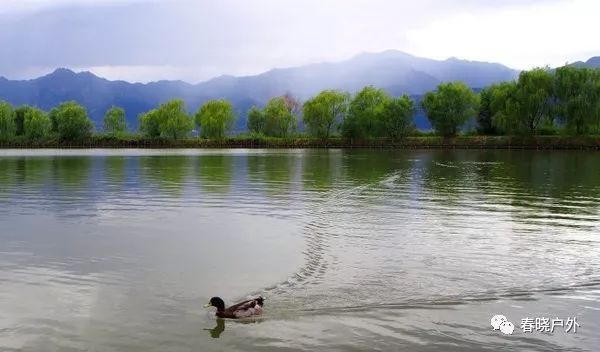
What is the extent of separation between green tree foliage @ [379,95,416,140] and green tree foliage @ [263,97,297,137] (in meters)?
33.8

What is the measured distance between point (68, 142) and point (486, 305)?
6331 inches

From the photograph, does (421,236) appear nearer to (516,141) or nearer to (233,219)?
(233,219)

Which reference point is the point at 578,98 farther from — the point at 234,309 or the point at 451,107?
the point at 234,309

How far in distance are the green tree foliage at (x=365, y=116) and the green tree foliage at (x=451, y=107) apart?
1198cm

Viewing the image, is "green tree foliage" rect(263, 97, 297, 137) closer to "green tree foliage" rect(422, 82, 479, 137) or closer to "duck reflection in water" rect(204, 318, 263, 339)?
"green tree foliage" rect(422, 82, 479, 137)

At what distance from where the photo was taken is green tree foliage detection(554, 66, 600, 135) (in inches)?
4114

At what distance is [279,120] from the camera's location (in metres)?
161

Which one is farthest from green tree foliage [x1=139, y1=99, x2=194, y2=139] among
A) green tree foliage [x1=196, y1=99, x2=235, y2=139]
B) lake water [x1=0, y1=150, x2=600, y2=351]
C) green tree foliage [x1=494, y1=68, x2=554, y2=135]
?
lake water [x1=0, y1=150, x2=600, y2=351]

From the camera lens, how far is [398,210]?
89.2 feet

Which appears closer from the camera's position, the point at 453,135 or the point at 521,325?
the point at 521,325

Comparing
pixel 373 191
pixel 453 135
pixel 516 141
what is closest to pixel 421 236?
pixel 373 191

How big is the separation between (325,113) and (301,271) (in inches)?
5155

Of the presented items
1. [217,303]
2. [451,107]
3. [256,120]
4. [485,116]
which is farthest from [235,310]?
[256,120]

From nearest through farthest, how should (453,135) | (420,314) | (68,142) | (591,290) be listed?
(420,314)
(591,290)
(453,135)
(68,142)
